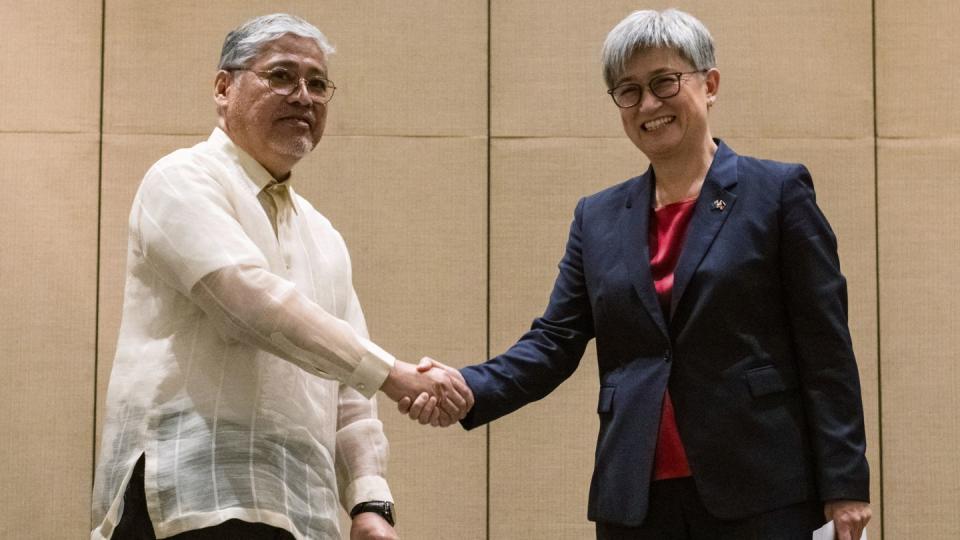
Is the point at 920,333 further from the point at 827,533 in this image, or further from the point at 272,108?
the point at 272,108

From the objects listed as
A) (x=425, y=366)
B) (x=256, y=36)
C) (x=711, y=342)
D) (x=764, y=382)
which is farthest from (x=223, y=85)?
(x=764, y=382)

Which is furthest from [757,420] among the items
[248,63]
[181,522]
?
[248,63]

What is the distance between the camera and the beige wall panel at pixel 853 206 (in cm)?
381

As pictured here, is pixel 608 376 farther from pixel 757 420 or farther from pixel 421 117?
pixel 421 117

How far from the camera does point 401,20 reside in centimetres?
389

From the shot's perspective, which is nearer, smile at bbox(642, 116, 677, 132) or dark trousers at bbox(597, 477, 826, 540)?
dark trousers at bbox(597, 477, 826, 540)

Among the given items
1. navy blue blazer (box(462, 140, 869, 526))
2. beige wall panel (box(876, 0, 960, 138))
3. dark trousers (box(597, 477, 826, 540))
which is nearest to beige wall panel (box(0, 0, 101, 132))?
navy blue blazer (box(462, 140, 869, 526))

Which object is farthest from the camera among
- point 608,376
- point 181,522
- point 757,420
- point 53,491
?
point 53,491

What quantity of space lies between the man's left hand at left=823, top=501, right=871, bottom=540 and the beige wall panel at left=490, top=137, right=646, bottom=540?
→ 66.4 inches

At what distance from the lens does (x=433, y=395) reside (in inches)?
102

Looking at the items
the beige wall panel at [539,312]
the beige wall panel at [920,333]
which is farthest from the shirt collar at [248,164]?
the beige wall panel at [920,333]

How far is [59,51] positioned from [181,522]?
230cm

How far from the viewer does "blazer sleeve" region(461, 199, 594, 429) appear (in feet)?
8.69

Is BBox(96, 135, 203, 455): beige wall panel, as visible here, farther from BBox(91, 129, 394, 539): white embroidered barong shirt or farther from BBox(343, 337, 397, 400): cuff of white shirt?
BBox(343, 337, 397, 400): cuff of white shirt
